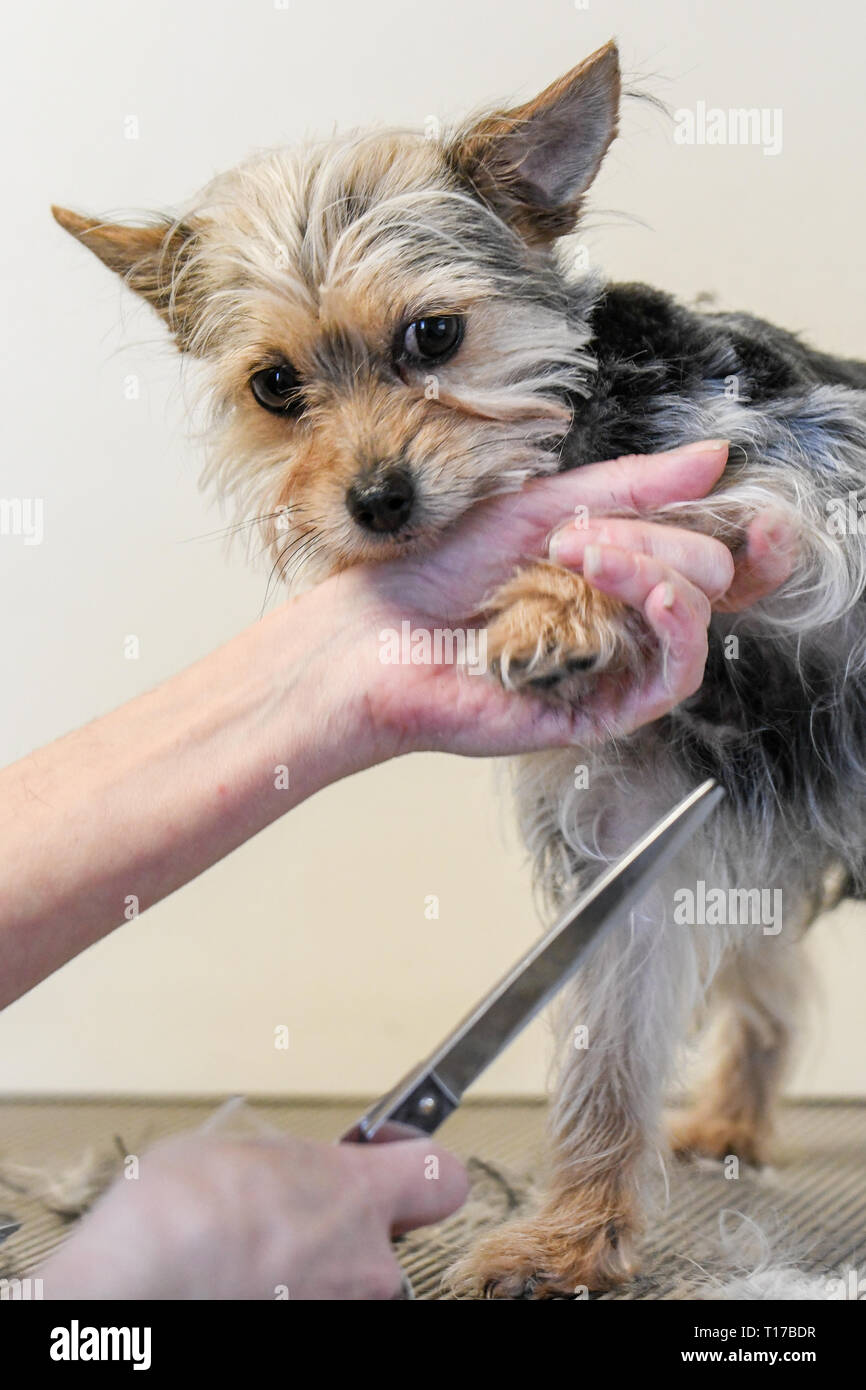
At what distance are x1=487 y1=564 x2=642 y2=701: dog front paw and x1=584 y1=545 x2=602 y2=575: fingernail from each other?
0.04 metres

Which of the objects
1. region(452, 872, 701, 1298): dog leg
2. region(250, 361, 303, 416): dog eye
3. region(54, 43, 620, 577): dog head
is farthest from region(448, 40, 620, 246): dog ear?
region(452, 872, 701, 1298): dog leg

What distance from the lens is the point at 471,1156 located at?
1.97 m

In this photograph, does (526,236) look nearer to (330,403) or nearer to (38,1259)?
(330,403)

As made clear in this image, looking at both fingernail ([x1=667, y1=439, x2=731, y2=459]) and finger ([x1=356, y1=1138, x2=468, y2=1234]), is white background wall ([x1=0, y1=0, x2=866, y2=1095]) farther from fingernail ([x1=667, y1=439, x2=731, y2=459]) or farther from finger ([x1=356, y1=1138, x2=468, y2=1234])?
finger ([x1=356, y1=1138, x2=468, y2=1234])

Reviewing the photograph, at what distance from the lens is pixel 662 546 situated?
116 cm

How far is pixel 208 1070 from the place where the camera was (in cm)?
233

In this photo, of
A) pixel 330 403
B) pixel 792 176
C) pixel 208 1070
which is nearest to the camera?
pixel 330 403

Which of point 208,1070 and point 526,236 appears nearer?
point 526,236

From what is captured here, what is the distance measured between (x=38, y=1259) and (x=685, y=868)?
94 centimetres

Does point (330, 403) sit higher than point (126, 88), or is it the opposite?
point (126, 88)

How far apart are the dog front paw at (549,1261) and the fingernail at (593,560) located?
888 mm

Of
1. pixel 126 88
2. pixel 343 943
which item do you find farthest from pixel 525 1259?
pixel 126 88
